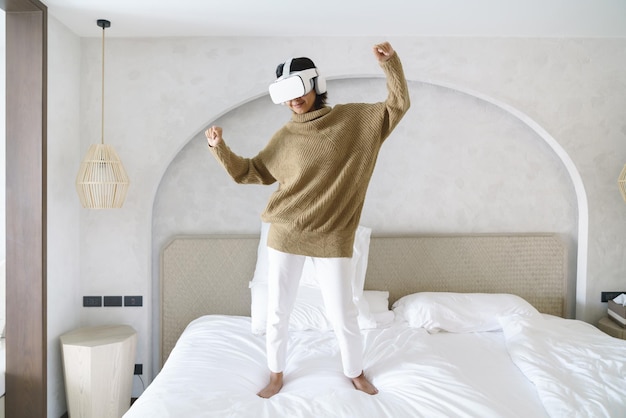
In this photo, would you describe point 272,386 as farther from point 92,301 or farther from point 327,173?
point 92,301

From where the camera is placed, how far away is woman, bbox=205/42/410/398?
6.72 feet

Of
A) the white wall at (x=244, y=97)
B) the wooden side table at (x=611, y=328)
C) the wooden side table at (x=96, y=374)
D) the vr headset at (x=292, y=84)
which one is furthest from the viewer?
the white wall at (x=244, y=97)

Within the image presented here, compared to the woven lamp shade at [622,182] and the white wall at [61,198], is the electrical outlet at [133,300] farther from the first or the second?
the woven lamp shade at [622,182]

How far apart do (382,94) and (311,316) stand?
1.42 metres

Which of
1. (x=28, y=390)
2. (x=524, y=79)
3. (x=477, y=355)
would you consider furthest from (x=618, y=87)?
(x=28, y=390)

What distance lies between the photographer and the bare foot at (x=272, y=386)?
6.54 ft

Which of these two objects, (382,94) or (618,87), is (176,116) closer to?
(382,94)

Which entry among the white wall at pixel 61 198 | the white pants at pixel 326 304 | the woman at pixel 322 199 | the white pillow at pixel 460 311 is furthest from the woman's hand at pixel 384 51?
the white wall at pixel 61 198

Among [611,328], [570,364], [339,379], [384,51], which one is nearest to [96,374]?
[339,379]

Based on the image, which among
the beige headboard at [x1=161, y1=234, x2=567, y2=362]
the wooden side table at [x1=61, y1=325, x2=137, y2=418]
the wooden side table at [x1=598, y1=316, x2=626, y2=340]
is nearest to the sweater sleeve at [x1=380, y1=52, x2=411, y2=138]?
the beige headboard at [x1=161, y1=234, x2=567, y2=362]

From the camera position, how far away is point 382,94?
3.17 metres

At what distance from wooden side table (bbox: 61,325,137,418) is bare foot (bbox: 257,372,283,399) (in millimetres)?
1028

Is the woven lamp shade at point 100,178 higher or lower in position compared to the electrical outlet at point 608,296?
higher

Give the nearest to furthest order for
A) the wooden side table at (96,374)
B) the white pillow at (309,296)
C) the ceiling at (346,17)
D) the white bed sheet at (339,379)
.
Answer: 1. the white bed sheet at (339,379)
2. the ceiling at (346,17)
3. the wooden side table at (96,374)
4. the white pillow at (309,296)
